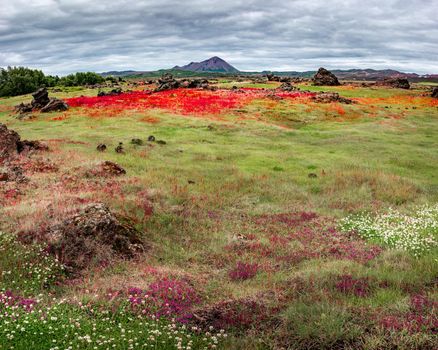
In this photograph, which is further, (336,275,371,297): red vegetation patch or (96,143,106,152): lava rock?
(96,143,106,152): lava rock

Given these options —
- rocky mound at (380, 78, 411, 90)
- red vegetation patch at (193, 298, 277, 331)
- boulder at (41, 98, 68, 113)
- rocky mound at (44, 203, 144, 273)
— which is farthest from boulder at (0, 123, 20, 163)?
rocky mound at (380, 78, 411, 90)

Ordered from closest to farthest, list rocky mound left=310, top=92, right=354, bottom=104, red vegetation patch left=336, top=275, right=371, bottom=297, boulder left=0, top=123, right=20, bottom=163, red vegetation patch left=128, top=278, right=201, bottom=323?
red vegetation patch left=128, top=278, right=201, bottom=323, red vegetation patch left=336, top=275, right=371, bottom=297, boulder left=0, top=123, right=20, bottom=163, rocky mound left=310, top=92, right=354, bottom=104

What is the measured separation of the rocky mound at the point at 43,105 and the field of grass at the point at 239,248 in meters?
25.7

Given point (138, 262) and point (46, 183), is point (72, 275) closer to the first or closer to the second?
point (138, 262)

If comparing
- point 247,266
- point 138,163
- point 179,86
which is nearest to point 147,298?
point 247,266

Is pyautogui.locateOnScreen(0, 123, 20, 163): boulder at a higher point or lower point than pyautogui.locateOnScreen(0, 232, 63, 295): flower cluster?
higher

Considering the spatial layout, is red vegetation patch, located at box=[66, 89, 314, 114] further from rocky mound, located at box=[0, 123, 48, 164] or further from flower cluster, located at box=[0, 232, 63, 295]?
flower cluster, located at box=[0, 232, 63, 295]

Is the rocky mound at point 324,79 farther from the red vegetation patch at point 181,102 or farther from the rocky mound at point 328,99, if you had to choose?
the rocky mound at point 328,99

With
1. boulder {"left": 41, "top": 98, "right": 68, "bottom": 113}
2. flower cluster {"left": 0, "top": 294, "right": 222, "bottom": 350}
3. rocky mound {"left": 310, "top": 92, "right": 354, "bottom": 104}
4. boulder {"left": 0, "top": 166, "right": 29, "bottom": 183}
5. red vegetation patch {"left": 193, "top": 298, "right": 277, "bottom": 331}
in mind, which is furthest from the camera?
rocky mound {"left": 310, "top": 92, "right": 354, "bottom": 104}

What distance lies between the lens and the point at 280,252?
1708cm

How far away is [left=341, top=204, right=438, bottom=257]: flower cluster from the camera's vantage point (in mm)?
16469

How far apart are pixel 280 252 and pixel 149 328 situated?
7.98m

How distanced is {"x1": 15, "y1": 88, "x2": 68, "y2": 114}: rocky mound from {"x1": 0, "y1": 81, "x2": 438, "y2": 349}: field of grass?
84.3 ft

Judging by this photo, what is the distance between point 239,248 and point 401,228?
7.53m
